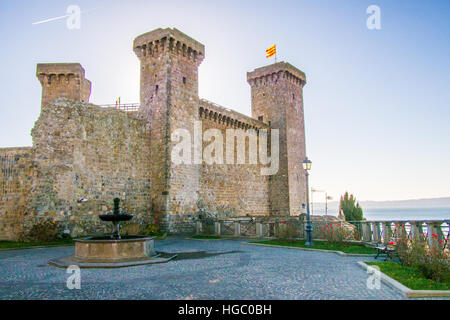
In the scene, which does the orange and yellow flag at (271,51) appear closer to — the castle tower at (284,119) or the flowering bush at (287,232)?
the castle tower at (284,119)

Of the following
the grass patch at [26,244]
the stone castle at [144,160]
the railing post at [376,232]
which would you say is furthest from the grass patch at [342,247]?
the grass patch at [26,244]

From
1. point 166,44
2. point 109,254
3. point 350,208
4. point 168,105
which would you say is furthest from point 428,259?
point 350,208

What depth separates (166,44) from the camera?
74.8ft

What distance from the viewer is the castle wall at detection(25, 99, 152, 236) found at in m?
17.9

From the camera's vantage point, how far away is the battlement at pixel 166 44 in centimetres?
2286

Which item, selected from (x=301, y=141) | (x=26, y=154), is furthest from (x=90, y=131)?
(x=301, y=141)

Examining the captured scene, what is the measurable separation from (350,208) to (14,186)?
41.7 metres

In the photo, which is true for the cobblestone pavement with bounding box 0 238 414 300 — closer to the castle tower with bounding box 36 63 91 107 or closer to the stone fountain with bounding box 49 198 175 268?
the stone fountain with bounding box 49 198 175 268

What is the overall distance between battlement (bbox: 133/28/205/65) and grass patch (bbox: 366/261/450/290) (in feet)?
61.7

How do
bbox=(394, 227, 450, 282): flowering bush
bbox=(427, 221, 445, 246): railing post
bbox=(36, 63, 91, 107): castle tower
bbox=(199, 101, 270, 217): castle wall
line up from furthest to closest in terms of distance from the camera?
bbox=(36, 63, 91, 107): castle tower < bbox=(199, 101, 270, 217): castle wall < bbox=(427, 221, 445, 246): railing post < bbox=(394, 227, 450, 282): flowering bush

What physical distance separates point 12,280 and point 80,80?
2176 centimetres
